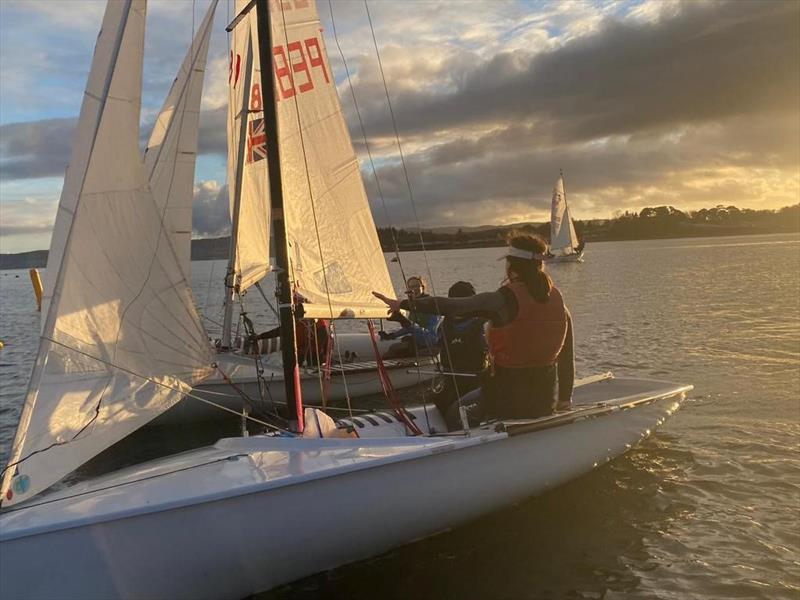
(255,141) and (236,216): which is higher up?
(255,141)

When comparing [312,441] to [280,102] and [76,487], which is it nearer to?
[76,487]

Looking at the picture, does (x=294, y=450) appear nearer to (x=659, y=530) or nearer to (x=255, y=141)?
(x=659, y=530)

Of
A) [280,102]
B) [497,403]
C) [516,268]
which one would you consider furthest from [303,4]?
[497,403]

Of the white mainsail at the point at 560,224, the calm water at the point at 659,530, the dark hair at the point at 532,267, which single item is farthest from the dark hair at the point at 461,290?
the white mainsail at the point at 560,224

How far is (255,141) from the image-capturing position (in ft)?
35.4

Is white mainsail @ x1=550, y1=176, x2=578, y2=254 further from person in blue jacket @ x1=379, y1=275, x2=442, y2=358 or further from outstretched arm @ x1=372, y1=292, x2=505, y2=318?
outstretched arm @ x1=372, y1=292, x2=505, y2=318

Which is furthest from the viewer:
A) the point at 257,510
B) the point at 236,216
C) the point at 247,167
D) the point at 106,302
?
the point at 236,216

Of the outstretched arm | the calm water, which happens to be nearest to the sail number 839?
the outstretched arm

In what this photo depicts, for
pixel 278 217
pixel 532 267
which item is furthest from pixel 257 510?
pixel 532 267

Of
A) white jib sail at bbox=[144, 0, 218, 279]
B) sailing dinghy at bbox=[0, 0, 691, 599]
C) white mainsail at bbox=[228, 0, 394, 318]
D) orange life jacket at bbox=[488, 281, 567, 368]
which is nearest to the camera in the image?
sailing dinghy at bbox=[0, 0, 691, 599]

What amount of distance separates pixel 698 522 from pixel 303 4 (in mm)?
6286

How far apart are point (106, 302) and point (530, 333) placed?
10.6 ft

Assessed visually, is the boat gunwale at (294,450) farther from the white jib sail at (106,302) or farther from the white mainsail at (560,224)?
the white mainsail at (560,224)

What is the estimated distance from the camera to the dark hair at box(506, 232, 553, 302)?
5.39 m
